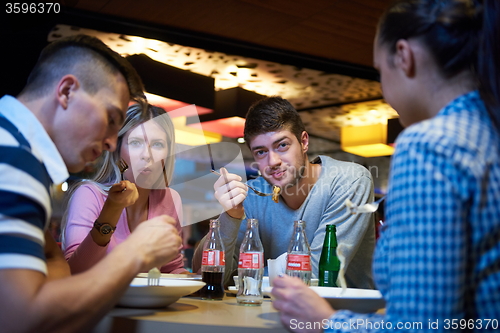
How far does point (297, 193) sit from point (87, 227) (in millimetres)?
1112

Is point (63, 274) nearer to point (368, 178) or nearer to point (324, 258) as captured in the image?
point (324, 258)

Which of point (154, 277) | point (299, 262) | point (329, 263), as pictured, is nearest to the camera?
point (154, 277)

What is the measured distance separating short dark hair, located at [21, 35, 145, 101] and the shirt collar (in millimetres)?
90

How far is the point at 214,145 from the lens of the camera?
7.06m

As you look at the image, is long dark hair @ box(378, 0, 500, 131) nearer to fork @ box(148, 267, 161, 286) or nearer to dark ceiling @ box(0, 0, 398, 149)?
fork @ box(148, 267, 161, 286)

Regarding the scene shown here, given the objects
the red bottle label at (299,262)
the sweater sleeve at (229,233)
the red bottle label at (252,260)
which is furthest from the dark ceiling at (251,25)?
the red bottle label at (299,262)

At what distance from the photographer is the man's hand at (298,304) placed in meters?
0.89

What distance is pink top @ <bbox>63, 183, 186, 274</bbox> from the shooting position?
1521mm

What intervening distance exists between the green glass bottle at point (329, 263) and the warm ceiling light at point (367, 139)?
497 centimetres

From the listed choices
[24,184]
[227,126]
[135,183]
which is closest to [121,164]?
[135,183]

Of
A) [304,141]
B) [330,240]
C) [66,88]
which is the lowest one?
[330,240]

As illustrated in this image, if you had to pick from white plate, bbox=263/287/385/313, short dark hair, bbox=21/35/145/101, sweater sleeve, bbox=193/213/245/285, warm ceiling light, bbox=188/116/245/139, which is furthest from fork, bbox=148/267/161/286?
warm ceiling light, bbox=188/116/245/139

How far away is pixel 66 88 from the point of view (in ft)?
3.46

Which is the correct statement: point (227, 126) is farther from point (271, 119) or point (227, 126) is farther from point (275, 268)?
point (275, 268)
